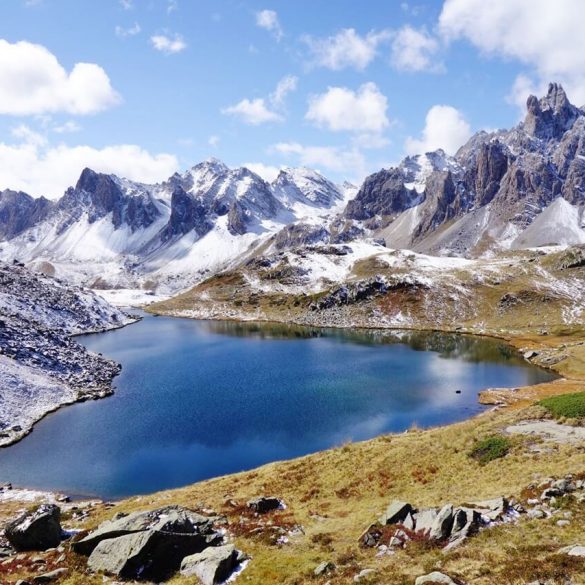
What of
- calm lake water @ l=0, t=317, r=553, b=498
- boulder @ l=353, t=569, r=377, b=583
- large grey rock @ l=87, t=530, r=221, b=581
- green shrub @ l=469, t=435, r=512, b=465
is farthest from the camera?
calm lake water @ l=0, t=317, r=553, b=498

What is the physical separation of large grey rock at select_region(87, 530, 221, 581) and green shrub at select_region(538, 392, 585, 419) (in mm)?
35341

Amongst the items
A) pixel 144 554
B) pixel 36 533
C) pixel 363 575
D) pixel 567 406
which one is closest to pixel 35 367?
pixel 36 533

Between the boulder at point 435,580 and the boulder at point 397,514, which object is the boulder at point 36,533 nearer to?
the boulder at point 397,514

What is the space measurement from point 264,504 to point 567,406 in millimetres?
30734

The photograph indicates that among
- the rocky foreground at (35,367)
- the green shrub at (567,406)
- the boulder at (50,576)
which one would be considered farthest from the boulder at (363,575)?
the rocky foreground at (35,367)

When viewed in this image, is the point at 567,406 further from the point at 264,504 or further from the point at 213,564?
the point at 213,564

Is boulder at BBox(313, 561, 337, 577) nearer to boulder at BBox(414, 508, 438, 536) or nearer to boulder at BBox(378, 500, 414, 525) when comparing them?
boulder at BBox(414, 508, 438, 536)

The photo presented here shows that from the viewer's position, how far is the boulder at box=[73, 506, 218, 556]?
2917 centimetres

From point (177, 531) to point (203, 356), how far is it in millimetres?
99608

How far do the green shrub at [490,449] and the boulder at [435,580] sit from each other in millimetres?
20374

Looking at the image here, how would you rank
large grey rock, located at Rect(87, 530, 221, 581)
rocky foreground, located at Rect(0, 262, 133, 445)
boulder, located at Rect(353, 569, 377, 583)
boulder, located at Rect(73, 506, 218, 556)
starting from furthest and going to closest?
1. rocky foreground, located at Rect(0, 262, 133, 445)
2. boulder, located at Rect(73, 506, 218, 556)
3. large grey rock, located at Rect(87, 530, 221, 581)
4. boulder, located at Rect(353, 569, 377, 583)

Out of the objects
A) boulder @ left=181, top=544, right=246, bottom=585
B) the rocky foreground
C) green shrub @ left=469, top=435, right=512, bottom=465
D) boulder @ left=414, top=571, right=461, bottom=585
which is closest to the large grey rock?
boulder @ left=181, top=544, right=246, bottom=585

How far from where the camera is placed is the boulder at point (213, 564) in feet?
83.0

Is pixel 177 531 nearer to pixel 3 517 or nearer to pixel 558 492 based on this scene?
pixel 558 492
